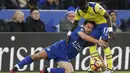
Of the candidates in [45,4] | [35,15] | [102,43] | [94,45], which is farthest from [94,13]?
[45,4]

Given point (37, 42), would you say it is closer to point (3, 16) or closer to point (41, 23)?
point (41, 23)

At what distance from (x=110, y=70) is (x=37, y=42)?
264cm

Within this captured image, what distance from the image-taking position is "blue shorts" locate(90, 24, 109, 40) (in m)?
11.7

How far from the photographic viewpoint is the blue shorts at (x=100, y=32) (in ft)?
38.3

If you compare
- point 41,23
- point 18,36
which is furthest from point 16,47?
point 41,23

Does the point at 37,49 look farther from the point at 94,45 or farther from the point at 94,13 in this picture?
the point at 94,13

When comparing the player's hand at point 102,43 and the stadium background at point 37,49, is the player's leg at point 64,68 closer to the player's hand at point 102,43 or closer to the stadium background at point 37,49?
the player's hand at point 102,43

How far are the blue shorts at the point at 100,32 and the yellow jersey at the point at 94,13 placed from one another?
0.10 metres

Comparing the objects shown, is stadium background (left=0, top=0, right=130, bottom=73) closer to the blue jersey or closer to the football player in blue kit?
the football player in blue kit

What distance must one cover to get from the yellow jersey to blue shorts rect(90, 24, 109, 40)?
10 centimetres

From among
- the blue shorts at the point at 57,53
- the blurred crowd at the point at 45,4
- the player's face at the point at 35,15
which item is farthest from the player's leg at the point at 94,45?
the blurred crowd at the point at 45,4

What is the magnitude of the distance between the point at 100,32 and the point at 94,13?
18.8 inches

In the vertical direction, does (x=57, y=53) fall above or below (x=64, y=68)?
above

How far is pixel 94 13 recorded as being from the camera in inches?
453
